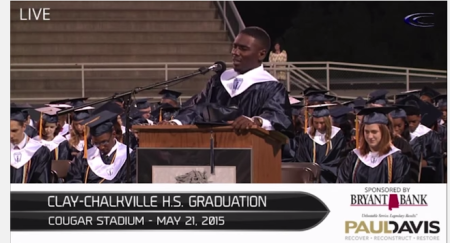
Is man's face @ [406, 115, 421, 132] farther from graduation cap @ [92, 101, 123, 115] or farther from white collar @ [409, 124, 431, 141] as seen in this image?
graduation cap @ [92, 101, 123, 115]

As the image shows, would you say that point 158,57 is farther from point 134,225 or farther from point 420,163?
point 134,225

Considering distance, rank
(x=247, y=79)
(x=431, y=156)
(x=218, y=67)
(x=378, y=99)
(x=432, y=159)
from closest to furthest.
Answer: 1. (x=218, y=67)
2. (x=247, y=79)
3. (x=432, y=159)
4. (x=431, y=156)
5. (x=378, y=99)

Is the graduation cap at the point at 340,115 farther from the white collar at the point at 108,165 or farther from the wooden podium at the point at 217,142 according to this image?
the wooden podium at the point at 217,142

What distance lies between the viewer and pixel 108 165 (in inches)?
337

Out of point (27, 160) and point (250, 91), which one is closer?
point (250, 91)

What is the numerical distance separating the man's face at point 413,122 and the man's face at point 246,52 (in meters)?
4.01

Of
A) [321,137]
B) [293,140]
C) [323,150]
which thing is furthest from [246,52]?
[321,137]

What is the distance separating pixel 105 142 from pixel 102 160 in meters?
0.19

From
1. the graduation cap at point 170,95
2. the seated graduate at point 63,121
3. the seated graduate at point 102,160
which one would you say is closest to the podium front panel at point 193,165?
the seated graduate at point 102,160

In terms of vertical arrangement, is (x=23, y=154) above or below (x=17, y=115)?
below

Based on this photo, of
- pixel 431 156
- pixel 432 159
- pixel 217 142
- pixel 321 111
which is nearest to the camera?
pixel 217 142

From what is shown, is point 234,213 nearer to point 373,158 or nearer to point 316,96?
point 373,158

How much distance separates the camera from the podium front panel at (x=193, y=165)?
689 cm

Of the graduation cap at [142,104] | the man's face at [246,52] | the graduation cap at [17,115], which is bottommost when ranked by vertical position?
the graduation cap at [17,115]
